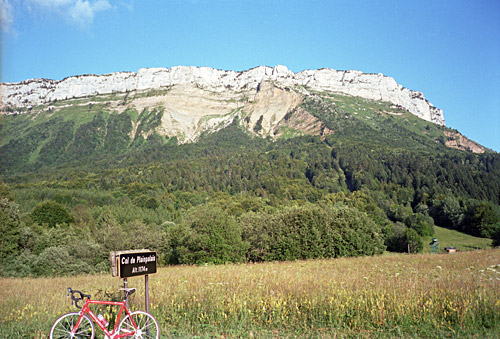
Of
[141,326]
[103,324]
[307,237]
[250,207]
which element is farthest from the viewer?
[250,207]

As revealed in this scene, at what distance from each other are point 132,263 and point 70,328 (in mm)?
1781

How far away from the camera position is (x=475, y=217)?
89.7 metres

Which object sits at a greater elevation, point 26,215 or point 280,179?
point 280,179

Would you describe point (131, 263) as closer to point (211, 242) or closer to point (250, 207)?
point (211, 242)

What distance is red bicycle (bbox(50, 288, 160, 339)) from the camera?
6383 mm

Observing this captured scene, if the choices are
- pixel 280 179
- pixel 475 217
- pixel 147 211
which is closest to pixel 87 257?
pixel 147 211

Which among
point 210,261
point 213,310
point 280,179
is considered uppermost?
point 280,179

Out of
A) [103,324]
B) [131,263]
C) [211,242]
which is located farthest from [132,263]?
[211,242]

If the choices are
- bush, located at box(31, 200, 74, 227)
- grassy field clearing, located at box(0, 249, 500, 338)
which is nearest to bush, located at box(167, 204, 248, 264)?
grassy field clearing, located at box(0, 249, 500, 338)

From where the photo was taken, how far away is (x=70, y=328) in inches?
261

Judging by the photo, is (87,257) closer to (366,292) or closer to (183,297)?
(183,297)

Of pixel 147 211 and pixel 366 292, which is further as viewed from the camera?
pixel 147 211

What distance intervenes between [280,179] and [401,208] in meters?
54.7

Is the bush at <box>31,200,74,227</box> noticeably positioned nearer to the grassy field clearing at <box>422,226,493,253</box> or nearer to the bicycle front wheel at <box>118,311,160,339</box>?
the bicycle front wheel at <box>118,311,160,339</box>
